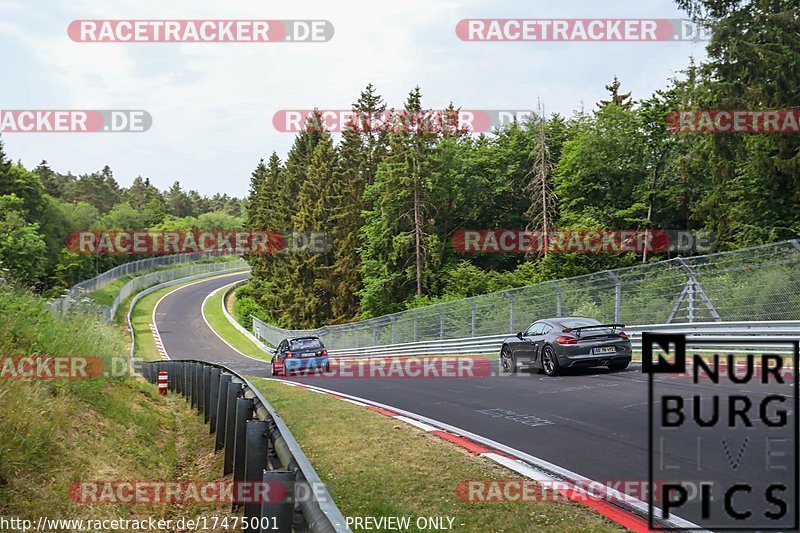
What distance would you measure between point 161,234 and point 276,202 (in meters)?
35.1

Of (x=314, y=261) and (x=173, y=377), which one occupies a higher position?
(x=314, y=261)

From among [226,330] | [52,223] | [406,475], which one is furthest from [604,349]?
[52,223]

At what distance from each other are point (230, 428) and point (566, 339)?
8.98 m

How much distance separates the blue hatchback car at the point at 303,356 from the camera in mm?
26688

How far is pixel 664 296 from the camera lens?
17.4m

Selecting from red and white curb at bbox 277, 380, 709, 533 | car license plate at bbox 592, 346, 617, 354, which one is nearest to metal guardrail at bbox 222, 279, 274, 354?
car license plate at bbox 592, 346, 617, 354

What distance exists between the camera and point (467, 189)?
178 feet

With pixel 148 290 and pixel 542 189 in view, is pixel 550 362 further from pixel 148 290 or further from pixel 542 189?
pixel 148 290

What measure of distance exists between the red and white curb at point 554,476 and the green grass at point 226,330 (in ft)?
131

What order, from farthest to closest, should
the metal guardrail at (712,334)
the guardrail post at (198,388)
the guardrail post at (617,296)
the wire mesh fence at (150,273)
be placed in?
the wire mesh fence at (150,273)
the guardrail post at (617,296)
the metal guardrail at (712,334)
the guardrail post at (198,388)

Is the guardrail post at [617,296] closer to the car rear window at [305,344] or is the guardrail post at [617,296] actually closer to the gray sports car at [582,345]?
the gray sports car at [582,345]

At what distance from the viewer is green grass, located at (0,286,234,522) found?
538 centimetres

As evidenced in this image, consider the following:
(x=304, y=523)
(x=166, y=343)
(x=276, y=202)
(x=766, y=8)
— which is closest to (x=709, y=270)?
(x=304, y=523)

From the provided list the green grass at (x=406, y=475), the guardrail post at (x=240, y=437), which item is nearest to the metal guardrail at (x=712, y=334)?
the green grass at (x=406, y=475)
